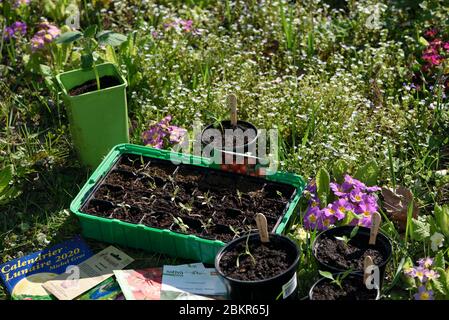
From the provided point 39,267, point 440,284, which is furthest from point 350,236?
point 39,267

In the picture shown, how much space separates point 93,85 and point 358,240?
166 cm

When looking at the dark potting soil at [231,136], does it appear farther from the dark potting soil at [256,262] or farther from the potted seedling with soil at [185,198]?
the dark potting soil at [256,262]

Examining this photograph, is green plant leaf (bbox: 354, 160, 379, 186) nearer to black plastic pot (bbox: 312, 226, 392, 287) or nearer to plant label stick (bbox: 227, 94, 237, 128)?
black plastic pot (bbox: 312, 226, 392, 287)

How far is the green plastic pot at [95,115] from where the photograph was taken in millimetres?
3746

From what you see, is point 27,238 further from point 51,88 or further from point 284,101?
point 284,101

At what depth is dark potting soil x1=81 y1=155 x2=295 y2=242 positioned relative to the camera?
3396 mm

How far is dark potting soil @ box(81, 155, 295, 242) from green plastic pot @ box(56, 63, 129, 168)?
0.20 m

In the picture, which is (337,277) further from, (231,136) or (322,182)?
(231,136)

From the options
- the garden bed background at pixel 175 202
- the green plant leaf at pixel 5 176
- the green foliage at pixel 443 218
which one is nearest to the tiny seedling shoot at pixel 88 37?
the garden bed background at pixel 175 202

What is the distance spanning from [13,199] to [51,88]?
0.79m

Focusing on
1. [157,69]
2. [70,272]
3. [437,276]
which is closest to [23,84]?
[157,69]

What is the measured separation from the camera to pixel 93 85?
3930 mm

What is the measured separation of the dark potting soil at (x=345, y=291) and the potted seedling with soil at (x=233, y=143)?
0.86 metres

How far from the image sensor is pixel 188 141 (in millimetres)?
3912
